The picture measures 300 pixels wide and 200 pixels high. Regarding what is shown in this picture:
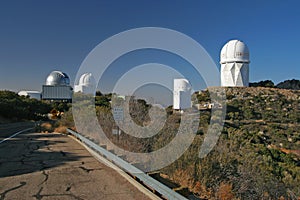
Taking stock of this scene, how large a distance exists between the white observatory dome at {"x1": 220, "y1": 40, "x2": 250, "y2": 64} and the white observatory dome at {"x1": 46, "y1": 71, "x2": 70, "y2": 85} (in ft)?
138

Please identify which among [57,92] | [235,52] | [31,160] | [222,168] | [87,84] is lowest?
[31,160]

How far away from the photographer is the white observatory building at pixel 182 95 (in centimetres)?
3747

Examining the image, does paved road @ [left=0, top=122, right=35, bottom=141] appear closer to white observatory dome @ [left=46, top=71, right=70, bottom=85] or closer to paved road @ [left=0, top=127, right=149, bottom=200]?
paved road @ [left=0, top=127, right=149, bottom=200]

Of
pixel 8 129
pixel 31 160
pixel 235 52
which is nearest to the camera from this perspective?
pixel 31 160

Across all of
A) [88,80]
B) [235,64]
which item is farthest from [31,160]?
[235,64]

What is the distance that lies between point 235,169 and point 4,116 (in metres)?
37.7

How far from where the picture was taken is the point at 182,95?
3922 cm

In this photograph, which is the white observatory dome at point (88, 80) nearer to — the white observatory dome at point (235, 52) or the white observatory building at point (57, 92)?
the white observatory building at point (57, 92)

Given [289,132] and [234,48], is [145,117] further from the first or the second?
[234,48]

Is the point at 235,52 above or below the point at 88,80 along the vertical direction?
above

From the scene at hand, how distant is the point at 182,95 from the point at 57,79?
46806mm

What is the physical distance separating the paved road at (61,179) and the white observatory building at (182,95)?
2549cm

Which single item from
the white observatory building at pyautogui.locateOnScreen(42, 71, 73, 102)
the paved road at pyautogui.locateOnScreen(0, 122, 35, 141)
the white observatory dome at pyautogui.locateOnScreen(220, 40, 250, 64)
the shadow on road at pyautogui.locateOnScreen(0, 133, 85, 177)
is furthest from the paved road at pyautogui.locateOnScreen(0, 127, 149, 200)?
the white observatory dome at pyautogui.locateOnScreen(220, 40, 250, 64)

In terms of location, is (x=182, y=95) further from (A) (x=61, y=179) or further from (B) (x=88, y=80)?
(A) (x=61, y=179)
